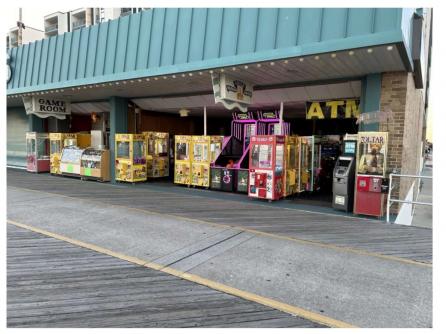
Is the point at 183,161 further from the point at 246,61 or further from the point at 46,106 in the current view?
the point at 46,106

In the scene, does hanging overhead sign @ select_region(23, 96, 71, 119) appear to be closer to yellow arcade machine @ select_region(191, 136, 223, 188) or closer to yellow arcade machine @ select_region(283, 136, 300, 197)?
yellow arcade machine @ select_region(191, 136, 223, 188)

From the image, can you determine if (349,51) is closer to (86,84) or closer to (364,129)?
(364,129)

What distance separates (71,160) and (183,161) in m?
5.70

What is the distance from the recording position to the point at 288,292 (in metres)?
3.88

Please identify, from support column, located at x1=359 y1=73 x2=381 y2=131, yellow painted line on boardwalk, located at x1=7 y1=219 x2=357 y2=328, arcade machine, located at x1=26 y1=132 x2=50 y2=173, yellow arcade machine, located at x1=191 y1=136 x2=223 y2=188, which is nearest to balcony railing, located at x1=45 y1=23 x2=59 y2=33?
arcade machine, located at x1=26 y1=132 x2=50 y2=173

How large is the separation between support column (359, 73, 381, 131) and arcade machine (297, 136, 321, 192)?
270cm

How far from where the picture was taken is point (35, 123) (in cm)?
1722

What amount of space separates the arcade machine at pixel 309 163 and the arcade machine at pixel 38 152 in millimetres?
12873

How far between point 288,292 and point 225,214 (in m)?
4.18

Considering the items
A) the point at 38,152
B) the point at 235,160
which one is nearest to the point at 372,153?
the point at 235,160

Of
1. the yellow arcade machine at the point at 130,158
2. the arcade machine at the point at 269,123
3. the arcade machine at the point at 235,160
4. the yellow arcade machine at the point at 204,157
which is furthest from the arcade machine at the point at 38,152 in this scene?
the arcade machine at the point at 269,123

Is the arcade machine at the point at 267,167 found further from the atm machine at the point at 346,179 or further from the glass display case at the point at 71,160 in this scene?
the glass display case at the point at 71,160

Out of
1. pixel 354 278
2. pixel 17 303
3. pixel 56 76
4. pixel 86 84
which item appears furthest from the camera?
pixel 56 76

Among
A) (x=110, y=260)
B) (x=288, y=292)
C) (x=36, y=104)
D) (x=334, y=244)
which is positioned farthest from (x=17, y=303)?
(x=36, y=104)
